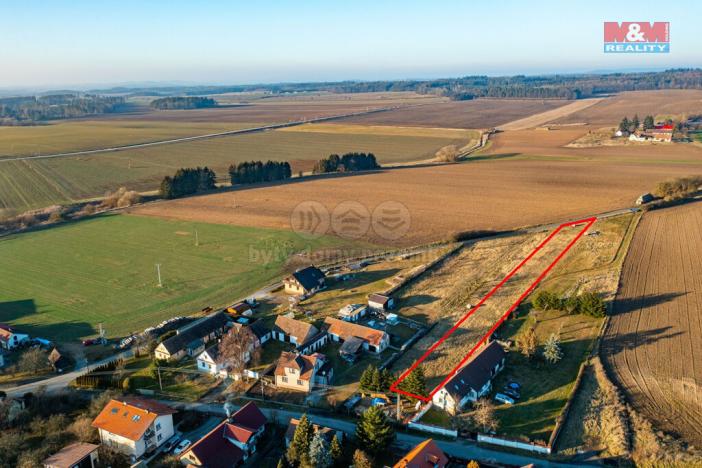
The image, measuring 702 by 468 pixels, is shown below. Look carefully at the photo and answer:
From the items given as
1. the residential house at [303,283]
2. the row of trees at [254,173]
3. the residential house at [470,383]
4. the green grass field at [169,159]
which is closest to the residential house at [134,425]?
the residential house at [470,383]

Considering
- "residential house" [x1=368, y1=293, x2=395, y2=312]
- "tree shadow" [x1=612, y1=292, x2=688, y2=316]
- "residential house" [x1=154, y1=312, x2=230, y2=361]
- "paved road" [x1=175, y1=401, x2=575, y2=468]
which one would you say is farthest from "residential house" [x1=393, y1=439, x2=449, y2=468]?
"tree shadow" [x1=612, y1=292, x2=688, y2=316]

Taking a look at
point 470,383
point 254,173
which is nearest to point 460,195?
point 254,173

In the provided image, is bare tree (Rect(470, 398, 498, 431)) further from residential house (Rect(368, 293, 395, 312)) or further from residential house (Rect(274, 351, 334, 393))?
residential house (Rect(368, 293, 395, 312))

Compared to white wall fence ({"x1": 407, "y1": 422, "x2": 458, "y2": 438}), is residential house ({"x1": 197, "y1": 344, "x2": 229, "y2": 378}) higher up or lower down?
higher up

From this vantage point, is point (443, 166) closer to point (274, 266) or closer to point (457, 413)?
point (274, 266)

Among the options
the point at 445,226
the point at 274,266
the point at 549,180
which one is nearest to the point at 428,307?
the point at 274,266

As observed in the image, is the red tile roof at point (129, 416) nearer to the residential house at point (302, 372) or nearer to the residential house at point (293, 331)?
the residential house at point (302, 372)

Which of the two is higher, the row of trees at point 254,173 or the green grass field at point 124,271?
the row of trees at point 254,173
